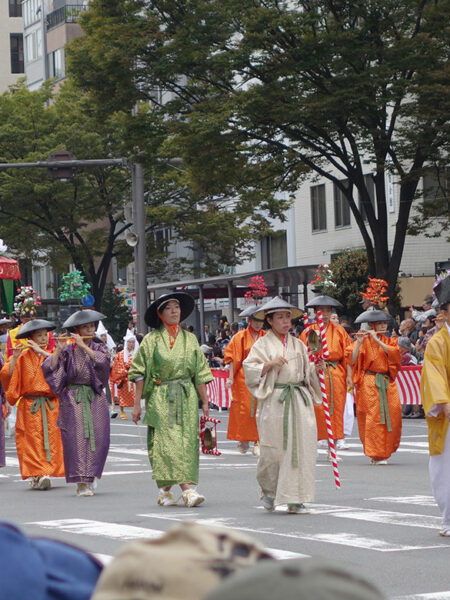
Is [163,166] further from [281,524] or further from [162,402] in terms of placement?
[281,524]

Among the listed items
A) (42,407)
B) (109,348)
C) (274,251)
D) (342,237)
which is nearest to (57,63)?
(274,251)

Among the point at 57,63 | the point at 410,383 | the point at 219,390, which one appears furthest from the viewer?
the point at 57,63

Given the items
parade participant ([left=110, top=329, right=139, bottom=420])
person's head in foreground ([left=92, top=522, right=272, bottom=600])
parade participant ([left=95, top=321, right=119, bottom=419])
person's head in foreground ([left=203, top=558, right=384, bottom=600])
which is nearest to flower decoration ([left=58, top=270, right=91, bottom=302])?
parade participant ([left=95, top=321, right=119, bottom=419])

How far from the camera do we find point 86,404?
12672 mm

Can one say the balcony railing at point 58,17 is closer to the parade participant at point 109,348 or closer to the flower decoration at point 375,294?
the parade participant at point 109,348

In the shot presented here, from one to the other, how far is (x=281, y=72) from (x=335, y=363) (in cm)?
915

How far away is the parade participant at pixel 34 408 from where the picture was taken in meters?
13.6

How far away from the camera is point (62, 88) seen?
43.3 m

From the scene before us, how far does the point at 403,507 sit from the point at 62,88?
113 ft

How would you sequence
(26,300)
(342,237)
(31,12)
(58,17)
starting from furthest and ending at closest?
(31,12) → (58,17) → (342,237) → (26,300)

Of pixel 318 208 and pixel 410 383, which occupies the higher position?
pixel 318 208

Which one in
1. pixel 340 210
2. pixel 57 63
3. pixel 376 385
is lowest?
pixel 376 385

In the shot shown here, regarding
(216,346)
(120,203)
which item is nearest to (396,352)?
(216,346)

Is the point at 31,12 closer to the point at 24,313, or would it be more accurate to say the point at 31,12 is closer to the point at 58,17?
the point at 58,17
